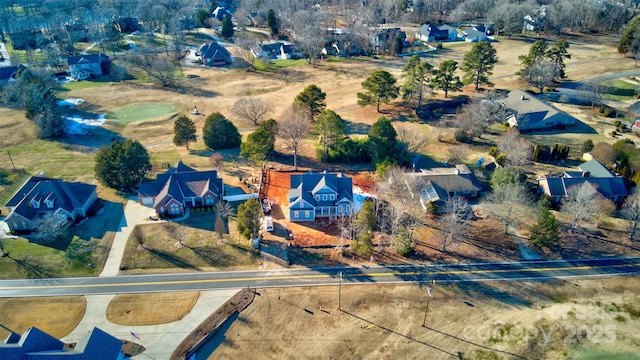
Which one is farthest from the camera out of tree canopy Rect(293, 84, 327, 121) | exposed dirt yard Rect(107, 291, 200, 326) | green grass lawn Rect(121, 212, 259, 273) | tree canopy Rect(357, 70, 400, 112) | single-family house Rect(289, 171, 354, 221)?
tree canopy Rect(357, 70, 400, 112)

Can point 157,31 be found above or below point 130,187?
above

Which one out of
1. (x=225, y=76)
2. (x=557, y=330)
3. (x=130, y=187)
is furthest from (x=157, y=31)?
(x=557, y=330)

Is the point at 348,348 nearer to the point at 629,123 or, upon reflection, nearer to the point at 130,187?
the point at 130,187

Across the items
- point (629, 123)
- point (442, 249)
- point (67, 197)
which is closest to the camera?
point (442, 249)

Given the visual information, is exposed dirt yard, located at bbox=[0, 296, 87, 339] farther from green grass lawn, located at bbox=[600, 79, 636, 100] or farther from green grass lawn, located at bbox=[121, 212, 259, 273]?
green grass lawn, located at bbox=[600, 79, 636, 100]

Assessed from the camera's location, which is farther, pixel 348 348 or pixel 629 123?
pixel 629 123

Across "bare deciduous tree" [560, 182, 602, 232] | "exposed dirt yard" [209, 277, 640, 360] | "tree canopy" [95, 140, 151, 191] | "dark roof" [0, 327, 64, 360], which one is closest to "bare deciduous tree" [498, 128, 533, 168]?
"bare deciduous tree" [560, 182, 602, 232]

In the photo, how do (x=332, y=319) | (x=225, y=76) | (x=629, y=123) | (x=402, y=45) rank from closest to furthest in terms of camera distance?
1. (x=332, y=319)
2. (x=629, y=123)
3. (x=225, y=76)
4. (x=402, y=45)
